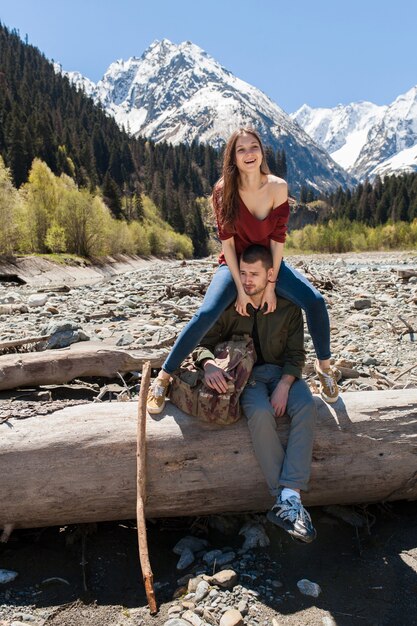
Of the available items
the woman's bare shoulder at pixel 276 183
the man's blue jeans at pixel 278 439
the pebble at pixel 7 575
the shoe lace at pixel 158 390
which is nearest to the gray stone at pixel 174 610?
the man's blue jeans at pixel 278 439

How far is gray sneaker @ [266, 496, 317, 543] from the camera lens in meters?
3.26

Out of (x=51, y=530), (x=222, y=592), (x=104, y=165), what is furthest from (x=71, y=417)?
(x=104, y=165)

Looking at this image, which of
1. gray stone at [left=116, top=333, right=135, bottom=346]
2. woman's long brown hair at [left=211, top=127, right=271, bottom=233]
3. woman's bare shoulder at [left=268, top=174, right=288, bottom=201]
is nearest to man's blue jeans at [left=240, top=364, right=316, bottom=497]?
woman's long brown hair at [left=211, top=127, right=271, bottom=233]

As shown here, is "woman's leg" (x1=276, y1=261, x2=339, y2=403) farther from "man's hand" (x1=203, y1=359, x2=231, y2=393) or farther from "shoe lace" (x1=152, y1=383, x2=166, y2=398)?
"shoe lace" (x1=152, y1=383, x2=166, y2=398)

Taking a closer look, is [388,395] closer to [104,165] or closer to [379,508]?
[379,508]

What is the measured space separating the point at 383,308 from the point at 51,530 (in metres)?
11.3

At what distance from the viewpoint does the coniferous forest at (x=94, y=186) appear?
4216cm

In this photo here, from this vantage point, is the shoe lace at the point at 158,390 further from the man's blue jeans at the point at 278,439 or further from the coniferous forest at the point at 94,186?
the coniferous forest at the point at 94,186

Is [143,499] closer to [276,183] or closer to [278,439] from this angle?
[278,439]

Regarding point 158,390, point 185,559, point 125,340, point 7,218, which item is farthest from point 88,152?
point 185,559

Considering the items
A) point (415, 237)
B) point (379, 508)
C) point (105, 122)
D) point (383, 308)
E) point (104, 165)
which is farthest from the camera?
point (105, 122)

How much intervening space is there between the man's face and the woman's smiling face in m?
0.87

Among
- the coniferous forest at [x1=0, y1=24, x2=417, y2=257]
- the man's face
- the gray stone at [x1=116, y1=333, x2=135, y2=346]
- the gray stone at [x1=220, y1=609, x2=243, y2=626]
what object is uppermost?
the coniferous forest at [x1=0, y1=24, x2=417, y2=257]

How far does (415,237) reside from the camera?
320 ft
